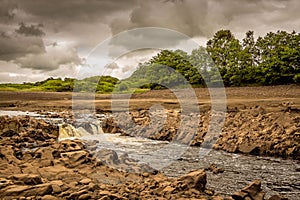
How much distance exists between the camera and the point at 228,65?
45906mm

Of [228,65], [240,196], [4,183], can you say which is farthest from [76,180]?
[228,65]

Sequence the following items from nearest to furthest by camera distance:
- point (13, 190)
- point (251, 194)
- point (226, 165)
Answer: point (13, 190)
point (251, 194)
point (226, 165)

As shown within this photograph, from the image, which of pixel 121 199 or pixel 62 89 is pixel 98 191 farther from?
pixel 62 89

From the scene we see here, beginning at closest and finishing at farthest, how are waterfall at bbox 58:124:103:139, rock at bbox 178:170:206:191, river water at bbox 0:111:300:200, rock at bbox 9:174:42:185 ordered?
1. rock at bbox 9:174:42:185
2. rock at bbox 178:170:206:191
3. river water at bbox 0:111:300:200
4. waterfall at bbox 58:124:103:139

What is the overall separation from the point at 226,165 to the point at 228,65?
1322 inches

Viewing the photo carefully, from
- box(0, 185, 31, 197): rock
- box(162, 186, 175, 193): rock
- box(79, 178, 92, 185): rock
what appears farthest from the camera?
box(79, 178, 92, 185): rock

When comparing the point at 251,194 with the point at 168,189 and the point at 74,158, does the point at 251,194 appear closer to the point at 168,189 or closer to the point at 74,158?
the point at 168,189

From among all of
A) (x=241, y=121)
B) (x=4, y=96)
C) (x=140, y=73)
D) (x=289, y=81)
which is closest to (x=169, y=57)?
(x=140, y=73)

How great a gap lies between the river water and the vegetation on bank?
23.9m

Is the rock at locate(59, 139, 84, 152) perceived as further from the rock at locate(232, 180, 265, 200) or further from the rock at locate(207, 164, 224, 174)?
the rock at locate(232, 180, 265, 200)

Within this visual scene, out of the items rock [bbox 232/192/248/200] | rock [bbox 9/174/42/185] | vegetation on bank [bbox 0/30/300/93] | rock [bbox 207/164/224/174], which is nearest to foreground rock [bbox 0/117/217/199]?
rock [bbox 9/174/42/185]

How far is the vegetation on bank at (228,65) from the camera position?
3925cm

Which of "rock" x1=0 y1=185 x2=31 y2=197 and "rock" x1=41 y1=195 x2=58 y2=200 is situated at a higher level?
"rock" x1=0 y1=185 x2=31 y2=197

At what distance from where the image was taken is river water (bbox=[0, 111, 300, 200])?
37.0ft
